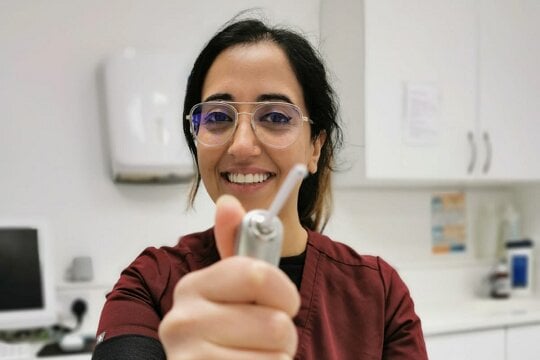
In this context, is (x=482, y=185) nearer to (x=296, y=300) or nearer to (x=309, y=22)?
(x=309, y=22)

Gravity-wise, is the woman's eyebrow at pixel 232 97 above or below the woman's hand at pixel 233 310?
above

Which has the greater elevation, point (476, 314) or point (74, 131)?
point (74, 131)

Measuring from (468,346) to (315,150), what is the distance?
1.41 m

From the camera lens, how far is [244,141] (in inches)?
26.8

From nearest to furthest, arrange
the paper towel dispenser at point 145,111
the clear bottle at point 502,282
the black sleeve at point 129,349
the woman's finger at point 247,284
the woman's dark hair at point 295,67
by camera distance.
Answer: the woman's finger at point 247,284, the black sleeve at point 129,349, the woman's dark hair at point 295,67, the paper towel dispenser at point 145,111, the clear bottle at point 502,282

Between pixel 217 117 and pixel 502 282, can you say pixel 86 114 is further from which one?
pixel 502 282

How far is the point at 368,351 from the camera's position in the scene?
0.77 meters

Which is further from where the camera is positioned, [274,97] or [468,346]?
[468,346]

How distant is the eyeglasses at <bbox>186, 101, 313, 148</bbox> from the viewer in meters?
0.70

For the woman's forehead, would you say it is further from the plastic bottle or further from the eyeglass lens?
the plastic bottle

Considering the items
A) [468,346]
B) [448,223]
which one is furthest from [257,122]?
[448,223]

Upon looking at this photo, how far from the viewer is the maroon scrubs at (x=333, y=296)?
74cm

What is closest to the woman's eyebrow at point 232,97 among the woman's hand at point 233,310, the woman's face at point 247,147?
the woman's face at point 247,147

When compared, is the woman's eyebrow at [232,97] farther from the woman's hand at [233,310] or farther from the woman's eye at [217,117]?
the woman's hand at [233,310]
